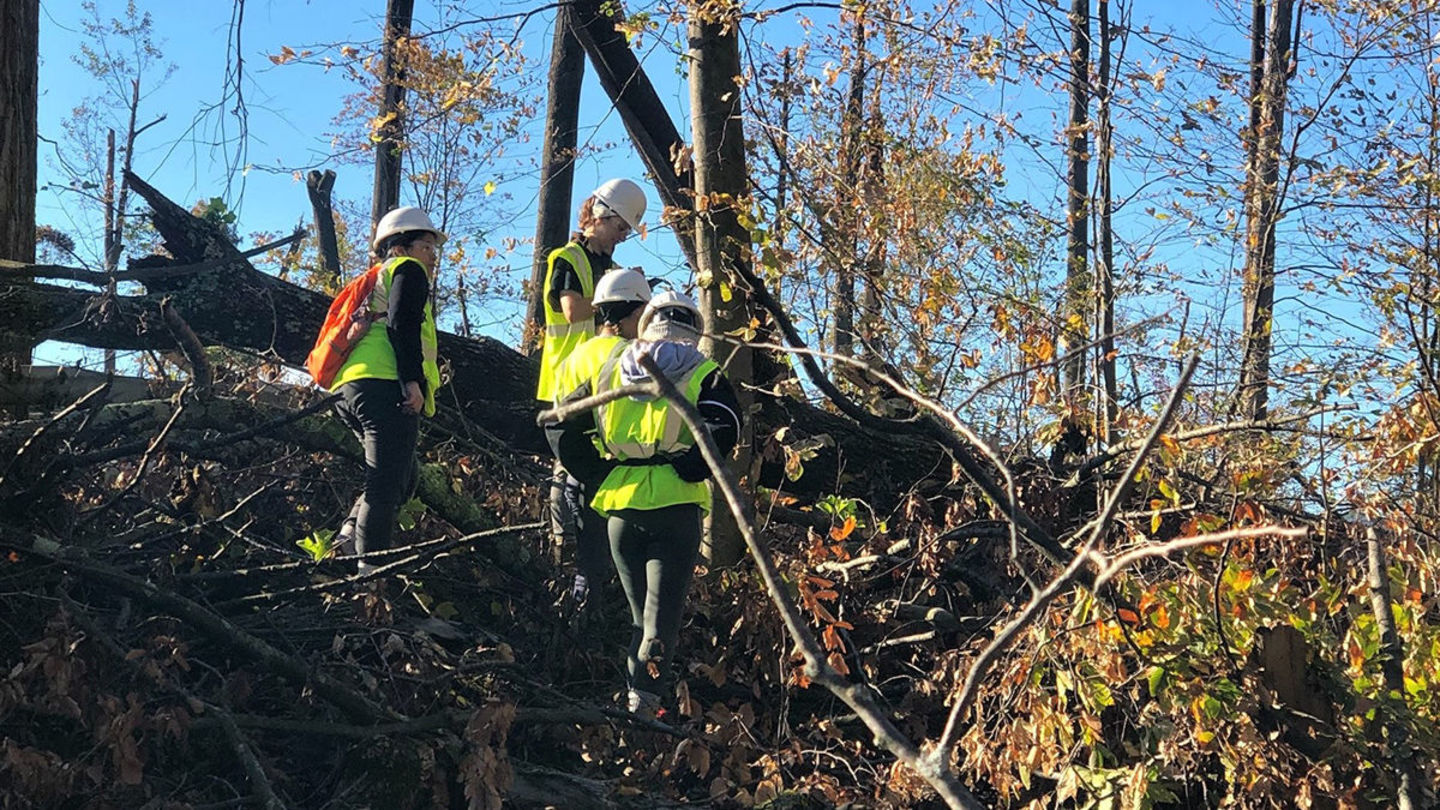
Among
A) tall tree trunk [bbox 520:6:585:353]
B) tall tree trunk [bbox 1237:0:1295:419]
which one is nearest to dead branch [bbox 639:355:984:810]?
tall tree trunk [bbox 1237:0:1295:419]

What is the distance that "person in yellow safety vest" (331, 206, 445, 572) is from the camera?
5.10 metres

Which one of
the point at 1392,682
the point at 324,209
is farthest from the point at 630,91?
the point at 324,209

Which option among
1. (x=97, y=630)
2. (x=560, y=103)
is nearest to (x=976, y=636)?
(x=97, y=630)

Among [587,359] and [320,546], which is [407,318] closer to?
[587,359]

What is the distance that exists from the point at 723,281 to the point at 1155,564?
2.27 metres

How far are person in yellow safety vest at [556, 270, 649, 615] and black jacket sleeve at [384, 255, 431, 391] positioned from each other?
24.1 inches

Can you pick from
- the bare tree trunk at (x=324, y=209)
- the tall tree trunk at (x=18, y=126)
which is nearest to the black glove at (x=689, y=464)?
the tall tree trunk at (x=18, y=126)

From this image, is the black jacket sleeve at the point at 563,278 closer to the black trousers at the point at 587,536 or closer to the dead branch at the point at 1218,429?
the black trousers at the point at 587,536

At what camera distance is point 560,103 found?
11.8 m

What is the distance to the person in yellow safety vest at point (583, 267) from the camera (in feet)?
17.5

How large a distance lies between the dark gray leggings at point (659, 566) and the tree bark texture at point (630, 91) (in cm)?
259

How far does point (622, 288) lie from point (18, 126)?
2.89 meters

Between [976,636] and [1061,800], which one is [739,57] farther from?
[1061,800]

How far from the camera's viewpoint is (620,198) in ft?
17.6
